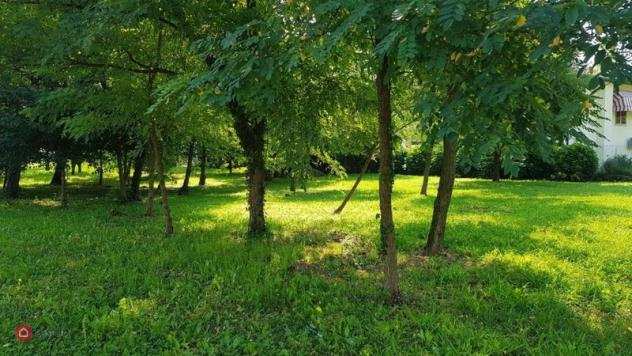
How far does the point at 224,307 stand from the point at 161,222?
533 cm

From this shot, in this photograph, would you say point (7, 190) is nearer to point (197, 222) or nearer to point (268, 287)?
point (197, 222)

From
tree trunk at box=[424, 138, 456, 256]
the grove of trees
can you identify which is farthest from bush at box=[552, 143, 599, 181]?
tree trunk at box=[424, 138, 456, 256]

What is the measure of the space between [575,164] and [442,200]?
63.0ft

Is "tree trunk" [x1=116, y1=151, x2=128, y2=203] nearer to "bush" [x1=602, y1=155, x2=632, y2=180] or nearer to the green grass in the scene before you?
the green grass

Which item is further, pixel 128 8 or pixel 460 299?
pixel 128 8

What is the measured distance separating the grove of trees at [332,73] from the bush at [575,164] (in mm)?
14646

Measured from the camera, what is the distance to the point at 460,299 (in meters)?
4.65

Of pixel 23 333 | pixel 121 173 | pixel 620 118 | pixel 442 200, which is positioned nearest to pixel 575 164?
pixel 620 118

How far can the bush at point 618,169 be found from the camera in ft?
77.4

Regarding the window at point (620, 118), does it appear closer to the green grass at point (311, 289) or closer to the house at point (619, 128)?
the house at point (619, 128)

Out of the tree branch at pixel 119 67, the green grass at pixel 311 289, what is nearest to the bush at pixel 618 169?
the green grass at pixel 311 289

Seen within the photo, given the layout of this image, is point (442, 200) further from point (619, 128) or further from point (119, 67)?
point (619, 128)

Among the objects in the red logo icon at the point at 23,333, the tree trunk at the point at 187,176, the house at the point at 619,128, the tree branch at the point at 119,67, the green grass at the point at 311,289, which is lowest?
the red logo icon at the point at 23,333

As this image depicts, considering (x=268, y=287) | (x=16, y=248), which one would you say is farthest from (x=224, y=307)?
(x=16, y=248)
